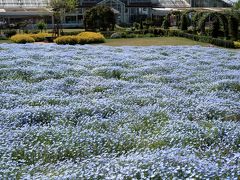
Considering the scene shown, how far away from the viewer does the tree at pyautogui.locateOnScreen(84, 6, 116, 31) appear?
4947cm

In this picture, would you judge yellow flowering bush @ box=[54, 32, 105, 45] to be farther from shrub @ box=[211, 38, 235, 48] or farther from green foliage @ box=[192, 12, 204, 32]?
green foliage @ box=[192, 12, 204, 32]

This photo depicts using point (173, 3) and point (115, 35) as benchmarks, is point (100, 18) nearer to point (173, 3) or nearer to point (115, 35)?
point (115, 35)

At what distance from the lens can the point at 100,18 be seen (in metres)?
49.8

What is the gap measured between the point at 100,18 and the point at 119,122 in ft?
139

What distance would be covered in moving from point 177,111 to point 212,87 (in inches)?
112

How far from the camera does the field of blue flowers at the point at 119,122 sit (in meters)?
5.70

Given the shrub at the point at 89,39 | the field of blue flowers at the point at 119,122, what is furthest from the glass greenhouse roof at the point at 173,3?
the field of blue flowers at the point at 119,122

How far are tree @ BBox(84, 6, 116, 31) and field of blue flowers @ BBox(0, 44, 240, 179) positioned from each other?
116ft

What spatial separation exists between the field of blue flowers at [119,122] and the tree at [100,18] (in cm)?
3528

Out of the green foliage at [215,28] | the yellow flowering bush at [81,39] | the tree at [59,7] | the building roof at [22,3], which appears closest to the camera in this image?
the yellow flowering bush at [81,39]

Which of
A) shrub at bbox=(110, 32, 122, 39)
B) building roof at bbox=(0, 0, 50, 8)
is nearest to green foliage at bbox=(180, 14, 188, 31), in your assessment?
shrub at bbox=(110, 32, 122, 39)

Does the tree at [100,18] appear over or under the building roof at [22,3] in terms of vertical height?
under

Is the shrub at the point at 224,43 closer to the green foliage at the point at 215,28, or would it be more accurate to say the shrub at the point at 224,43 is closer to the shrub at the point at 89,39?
the green foliage at the point at 215,28

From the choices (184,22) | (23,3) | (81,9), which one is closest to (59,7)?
(184,22)
